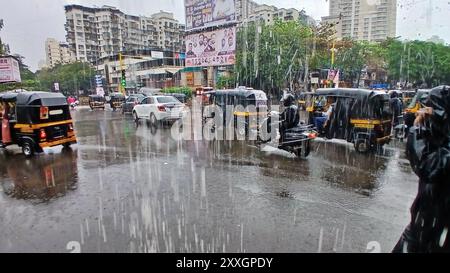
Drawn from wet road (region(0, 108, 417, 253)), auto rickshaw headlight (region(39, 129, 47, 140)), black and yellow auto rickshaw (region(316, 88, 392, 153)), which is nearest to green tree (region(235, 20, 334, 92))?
black and yellow auto rickshaw (region(316, 88, 392, 153))

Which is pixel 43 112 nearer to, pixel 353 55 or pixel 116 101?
pixel 116 101

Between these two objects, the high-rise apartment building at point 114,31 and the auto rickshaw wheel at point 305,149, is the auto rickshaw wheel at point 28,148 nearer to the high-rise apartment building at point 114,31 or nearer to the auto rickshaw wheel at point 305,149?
the auto rickshaw wheel at point 305,149

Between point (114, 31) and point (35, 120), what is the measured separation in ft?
204

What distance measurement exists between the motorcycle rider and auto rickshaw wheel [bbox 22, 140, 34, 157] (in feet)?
23.8

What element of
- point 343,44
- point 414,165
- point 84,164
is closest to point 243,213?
point 414,165

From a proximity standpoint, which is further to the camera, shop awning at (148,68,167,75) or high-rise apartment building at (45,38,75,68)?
high-rise apartment building at (45,38,75,68)

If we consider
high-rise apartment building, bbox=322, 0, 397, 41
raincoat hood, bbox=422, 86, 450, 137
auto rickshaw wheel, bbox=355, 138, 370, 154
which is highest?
high-rise apartment building, bbox=322, 0, 397, 41

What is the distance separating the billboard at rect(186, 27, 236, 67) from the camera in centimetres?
2036

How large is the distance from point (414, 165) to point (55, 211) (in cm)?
494

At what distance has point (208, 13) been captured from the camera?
70.3ft

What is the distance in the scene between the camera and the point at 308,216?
4.34 m

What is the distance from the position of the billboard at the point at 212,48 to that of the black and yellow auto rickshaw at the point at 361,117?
488 inches

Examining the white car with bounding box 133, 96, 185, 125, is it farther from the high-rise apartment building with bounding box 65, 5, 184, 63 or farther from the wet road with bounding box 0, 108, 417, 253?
the high-rise apartment building with bounding box 65, 5, 184, 63
